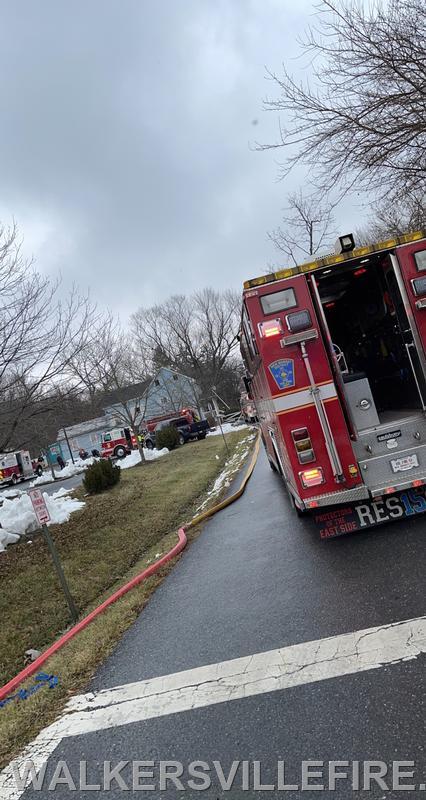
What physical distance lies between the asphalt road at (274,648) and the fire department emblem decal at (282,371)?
1995mm

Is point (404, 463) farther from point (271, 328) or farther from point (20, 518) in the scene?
point (20, 518)

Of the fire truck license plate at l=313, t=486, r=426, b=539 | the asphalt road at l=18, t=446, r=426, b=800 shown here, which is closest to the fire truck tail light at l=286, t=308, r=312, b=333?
the fire truck license plate at l=313, t=486, r=426, b=539

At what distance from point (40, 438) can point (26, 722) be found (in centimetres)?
748

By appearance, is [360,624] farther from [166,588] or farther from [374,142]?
[374,142]

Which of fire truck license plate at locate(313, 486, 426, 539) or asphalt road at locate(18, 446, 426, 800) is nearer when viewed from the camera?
asphalt road at locate(18, 446, 426, 800)

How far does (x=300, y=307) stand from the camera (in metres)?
5.64

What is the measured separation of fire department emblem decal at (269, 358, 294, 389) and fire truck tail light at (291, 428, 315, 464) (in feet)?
1.75

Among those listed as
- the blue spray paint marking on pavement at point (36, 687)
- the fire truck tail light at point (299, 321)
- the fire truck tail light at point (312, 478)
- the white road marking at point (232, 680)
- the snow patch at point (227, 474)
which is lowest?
the snow patch at point (227, 474)

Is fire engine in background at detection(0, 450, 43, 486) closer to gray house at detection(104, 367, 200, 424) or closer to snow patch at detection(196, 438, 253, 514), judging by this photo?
gray house at detection(104, 367, 200, 424)

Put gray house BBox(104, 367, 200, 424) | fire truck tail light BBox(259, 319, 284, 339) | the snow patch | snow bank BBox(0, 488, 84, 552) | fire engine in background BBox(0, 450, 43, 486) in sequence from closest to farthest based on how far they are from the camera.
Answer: fire truck tail light BBox(259, 319, 284, 339)
snow bank BBox(0, 488, 84, 552)
the snow patch
fire engine in background BBox(0, 450, 43, 486)
gray house BBox(104, 367, 200, 424)

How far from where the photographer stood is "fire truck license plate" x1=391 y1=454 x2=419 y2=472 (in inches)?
220

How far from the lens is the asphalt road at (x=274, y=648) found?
270cm

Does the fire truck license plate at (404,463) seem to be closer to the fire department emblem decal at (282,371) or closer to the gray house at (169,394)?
the fire department emblem decal at (282,371)
